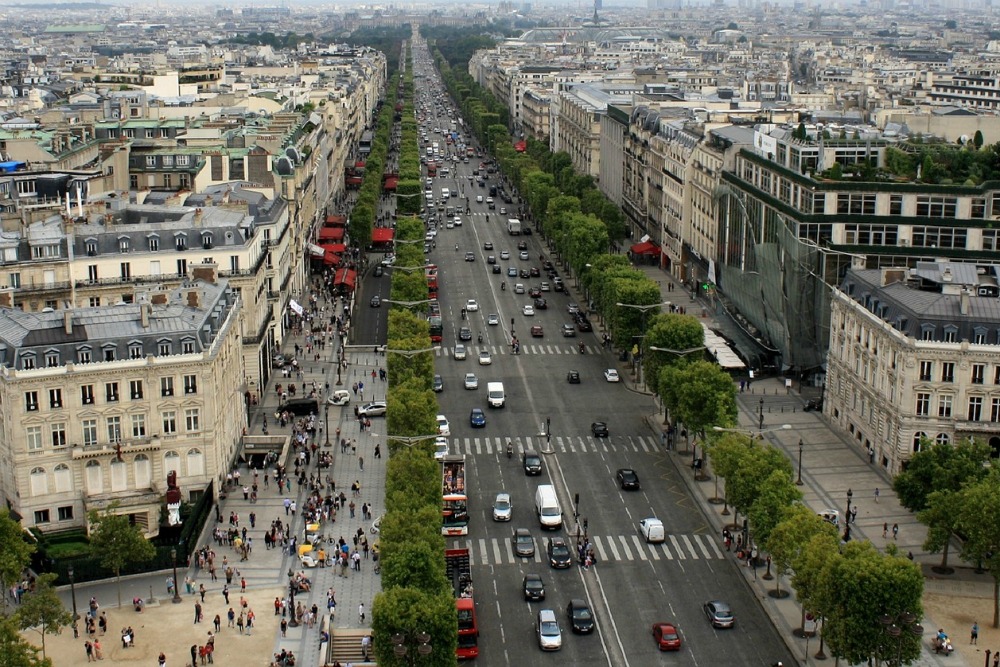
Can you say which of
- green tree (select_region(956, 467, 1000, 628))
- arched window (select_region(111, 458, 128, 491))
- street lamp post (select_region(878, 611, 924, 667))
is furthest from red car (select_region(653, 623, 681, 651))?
arched window (select_region(111, 458, 128, 491))

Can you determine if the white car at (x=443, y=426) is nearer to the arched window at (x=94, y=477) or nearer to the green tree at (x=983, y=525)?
the arched window at (x=94, y=477)

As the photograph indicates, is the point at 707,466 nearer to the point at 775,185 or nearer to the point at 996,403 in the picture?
the point at 996,403

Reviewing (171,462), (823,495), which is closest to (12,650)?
(171,462)

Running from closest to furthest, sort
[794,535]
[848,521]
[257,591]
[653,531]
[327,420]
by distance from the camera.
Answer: [794,535] → [257,591] → [653,531] → [848,521] → [327,420]

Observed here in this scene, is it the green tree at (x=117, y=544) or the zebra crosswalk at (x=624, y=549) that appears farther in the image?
the zebra crosswalk at (x=624, y=549)

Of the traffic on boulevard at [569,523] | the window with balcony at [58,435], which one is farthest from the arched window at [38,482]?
the traffic on boulevard at [569,523]

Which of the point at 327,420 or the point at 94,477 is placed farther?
the point at 327,420

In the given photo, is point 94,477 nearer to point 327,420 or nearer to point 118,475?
point 118,475
